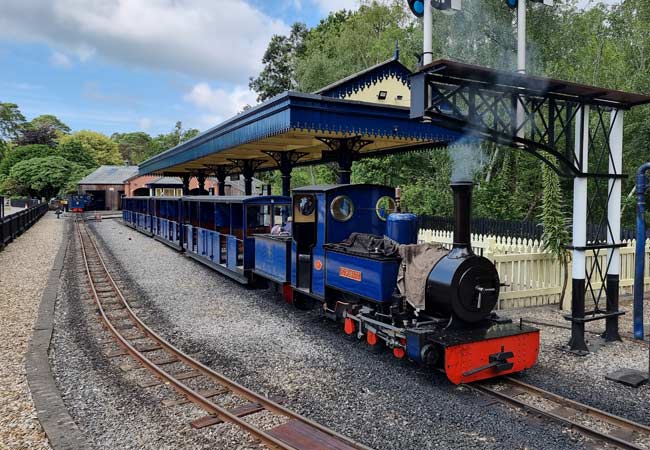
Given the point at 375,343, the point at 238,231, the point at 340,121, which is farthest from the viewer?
the point at 238,231

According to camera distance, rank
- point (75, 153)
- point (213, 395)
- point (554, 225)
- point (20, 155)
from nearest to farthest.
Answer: point (213, 395)
point (554, 225)
point (20, 155)
point (75, 153)

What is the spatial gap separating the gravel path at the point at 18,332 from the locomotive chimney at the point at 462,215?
15.3 feet

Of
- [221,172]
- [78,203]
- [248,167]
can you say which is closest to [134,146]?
[78,203]

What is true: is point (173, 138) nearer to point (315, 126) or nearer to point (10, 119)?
point (10, 119)

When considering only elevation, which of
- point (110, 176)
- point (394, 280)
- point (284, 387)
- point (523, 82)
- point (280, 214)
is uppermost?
point (110, 176)

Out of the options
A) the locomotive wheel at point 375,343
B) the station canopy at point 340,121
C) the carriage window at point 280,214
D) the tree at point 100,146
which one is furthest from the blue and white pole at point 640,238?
the tree at point 100,146

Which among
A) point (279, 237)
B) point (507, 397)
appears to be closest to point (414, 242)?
point (507, 397)

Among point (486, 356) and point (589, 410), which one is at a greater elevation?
point (486, 356)

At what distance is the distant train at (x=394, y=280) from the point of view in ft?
18.1

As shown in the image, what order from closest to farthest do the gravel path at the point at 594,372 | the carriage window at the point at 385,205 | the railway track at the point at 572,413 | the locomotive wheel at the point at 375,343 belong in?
the railway track at the point at 572,413 < the gravel path at the point at 594,372 < the locomotive wheel at the point at 375,343 < the carriage window at the point at 385,205

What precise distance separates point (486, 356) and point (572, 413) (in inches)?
38.8

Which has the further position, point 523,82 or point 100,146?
point 100,146

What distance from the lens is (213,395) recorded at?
5398mm

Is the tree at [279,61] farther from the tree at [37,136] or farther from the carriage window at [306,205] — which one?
the tree at [37,136]
